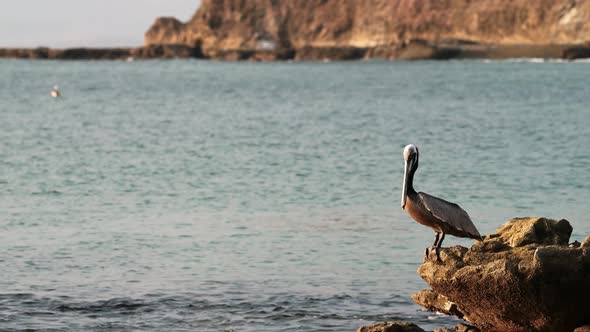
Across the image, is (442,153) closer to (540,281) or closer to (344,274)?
(344,274)

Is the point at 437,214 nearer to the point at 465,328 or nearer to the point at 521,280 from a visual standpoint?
the point at 521,280

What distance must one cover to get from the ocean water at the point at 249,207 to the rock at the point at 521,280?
2009 mm

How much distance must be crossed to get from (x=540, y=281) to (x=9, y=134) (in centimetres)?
3893

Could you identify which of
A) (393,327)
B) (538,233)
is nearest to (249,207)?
(538,233)

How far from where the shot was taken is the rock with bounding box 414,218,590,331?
12.0m

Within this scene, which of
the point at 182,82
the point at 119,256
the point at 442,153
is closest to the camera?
the point at 119,256

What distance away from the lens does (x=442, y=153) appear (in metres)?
38.0

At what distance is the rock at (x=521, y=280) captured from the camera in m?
12.0

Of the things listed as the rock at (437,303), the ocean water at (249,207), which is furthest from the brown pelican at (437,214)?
the ocean water at (249,207)

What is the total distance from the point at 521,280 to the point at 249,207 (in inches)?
552

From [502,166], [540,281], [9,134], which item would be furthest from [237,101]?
[540,281]

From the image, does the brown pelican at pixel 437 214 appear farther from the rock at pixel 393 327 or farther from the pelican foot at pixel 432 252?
the rock at pixel 393 327

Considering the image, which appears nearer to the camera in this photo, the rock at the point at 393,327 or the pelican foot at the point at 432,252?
the rock at the point at 393,327

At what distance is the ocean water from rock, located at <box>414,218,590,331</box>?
6.59 ft
